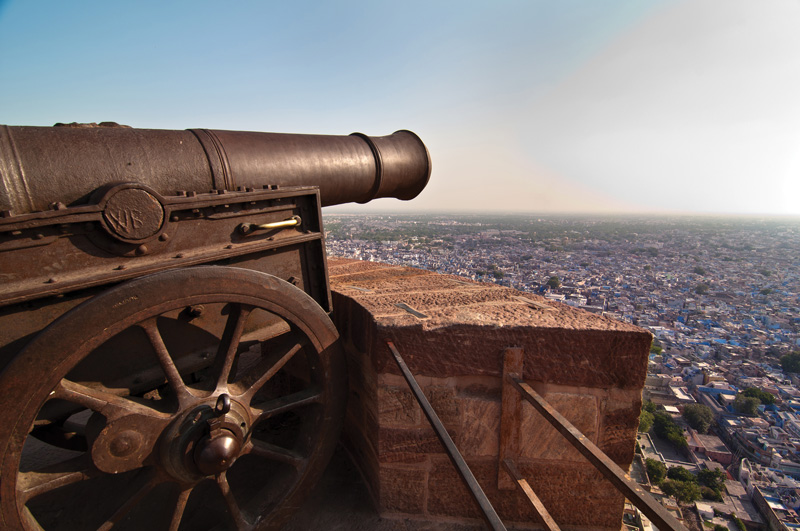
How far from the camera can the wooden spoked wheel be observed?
1.17 m

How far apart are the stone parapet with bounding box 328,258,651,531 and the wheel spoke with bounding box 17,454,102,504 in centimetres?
114

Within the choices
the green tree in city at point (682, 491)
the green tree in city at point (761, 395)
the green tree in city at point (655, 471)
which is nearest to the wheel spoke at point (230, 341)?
the green tree in city at point (682, 491)

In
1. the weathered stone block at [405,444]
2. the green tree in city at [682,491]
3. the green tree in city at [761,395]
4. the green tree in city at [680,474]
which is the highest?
the weathered stone block at [405,444]

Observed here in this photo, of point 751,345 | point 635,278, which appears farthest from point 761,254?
point 751,345

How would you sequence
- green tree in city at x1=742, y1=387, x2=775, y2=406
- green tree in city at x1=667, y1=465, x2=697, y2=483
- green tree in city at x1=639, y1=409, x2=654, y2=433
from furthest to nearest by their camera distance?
green tree in city at x1=742, y1=387, x2=775, y2=406 < green tree in city at x1=639, y1=409, x2=654, y2=433 < green tree in city at x1=667, y1=465, x2=697, y2=483

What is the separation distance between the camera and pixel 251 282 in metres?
1.48

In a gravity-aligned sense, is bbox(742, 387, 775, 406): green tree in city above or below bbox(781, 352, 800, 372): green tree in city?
above

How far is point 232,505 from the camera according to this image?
159cm

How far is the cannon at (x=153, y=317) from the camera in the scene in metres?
1.24

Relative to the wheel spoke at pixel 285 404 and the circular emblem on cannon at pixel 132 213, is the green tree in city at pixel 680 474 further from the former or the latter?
the circular emblem on cannon at pixel 132 213

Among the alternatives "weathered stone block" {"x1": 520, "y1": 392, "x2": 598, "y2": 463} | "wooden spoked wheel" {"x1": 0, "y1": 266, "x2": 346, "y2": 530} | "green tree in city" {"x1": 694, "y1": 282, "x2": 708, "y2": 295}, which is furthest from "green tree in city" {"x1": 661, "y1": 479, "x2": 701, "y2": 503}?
"green tree in city" {"x1": 694, "y1": 282, "x2": 708, "y2": 295}

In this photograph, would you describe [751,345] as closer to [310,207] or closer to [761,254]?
[310,207]

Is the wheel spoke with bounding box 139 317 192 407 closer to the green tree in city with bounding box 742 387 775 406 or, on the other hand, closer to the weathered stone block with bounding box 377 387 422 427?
the weathered stone block with bounding box 377 387 422 427

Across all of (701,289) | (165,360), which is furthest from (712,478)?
(701,289)
